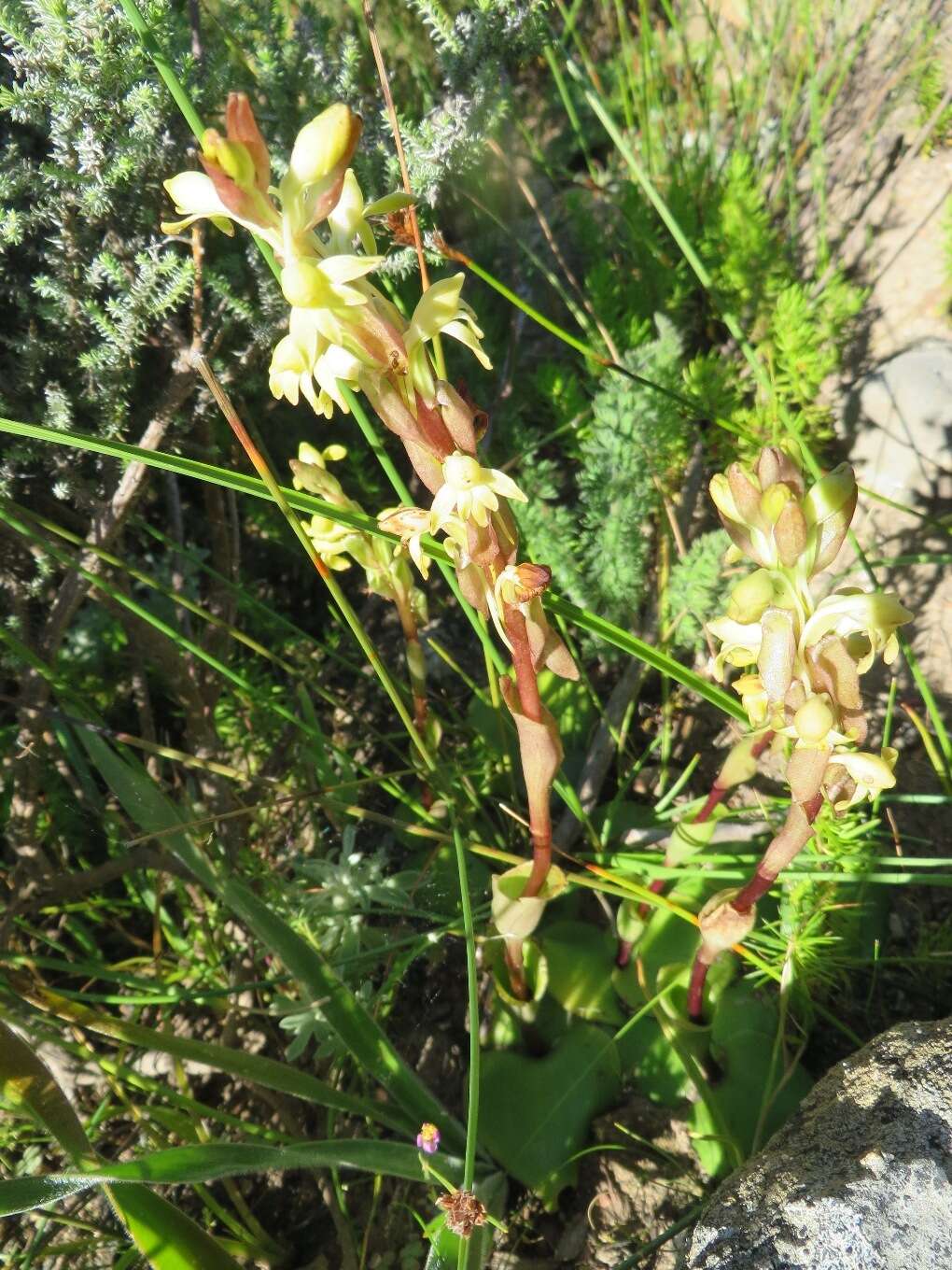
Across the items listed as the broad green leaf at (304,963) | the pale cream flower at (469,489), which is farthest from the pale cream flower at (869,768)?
the broad green leaf at (304,963)

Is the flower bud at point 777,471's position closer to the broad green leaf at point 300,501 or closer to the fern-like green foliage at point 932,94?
the broad green leaf at point 300,501

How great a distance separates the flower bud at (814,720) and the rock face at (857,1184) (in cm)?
36

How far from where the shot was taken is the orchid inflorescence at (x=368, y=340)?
1.83ft

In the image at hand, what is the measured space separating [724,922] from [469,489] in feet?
1.71

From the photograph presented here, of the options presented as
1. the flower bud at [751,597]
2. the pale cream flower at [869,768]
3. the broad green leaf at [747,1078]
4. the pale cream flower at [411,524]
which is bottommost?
the broad green leaf at [747,1078]

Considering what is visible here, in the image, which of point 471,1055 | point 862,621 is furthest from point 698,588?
point 471,1055

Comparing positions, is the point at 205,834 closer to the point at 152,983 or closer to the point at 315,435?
the point at 152,983

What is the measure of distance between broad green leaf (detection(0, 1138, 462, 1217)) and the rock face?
290 mm

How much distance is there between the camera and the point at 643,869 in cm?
113

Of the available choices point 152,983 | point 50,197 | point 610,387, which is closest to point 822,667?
point 610,387

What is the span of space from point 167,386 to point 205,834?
607mm

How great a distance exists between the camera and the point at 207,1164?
75cm

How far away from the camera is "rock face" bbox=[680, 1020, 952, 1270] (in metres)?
0.67

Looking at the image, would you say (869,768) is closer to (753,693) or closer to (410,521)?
(753,693)
